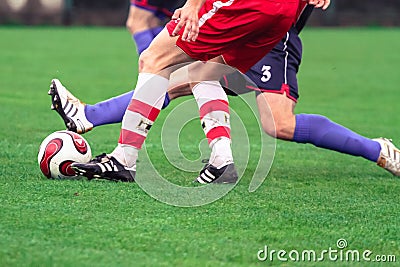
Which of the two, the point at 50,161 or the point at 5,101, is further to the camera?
the point at 5,101

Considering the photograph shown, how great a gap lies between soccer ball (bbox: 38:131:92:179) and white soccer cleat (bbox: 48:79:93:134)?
0.31 metres

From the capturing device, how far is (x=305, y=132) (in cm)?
555

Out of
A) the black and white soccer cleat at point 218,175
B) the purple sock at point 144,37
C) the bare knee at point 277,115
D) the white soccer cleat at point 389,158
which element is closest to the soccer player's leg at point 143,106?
the black and white soccer cleat at point 218,175

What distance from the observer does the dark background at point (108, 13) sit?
85.1 feet

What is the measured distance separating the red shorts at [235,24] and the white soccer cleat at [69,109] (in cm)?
100

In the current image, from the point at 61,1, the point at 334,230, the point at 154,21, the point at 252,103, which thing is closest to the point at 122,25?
the point at 61,1

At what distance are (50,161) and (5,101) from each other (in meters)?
4.30

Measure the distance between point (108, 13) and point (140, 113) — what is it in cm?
2354

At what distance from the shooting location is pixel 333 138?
561cm

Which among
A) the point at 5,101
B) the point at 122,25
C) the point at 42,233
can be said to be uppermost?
the point at 42,233

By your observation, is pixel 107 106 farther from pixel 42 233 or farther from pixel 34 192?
pixel 42 233

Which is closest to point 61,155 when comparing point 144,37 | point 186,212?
point 186,212

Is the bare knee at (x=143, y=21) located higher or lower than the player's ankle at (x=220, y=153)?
lower

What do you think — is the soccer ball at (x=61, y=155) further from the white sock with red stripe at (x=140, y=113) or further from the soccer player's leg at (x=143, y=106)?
the white sock with red stripe at (x=140, y=113)
